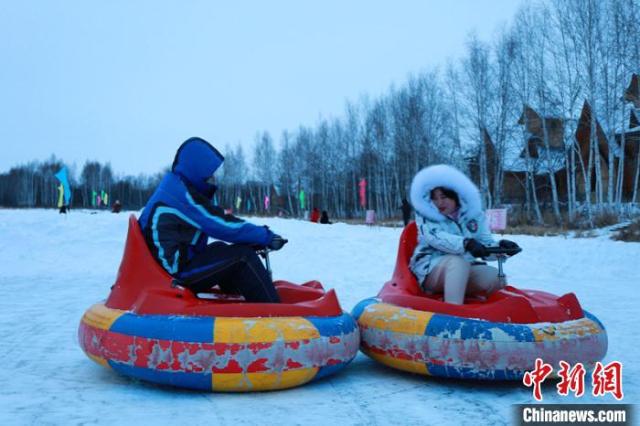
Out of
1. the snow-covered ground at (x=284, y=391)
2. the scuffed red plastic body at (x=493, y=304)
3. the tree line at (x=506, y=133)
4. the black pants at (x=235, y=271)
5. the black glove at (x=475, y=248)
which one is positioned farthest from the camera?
the tree line at (x=506, y=133)

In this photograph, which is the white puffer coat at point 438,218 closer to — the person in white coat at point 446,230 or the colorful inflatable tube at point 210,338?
the person in white coat at point 446,230

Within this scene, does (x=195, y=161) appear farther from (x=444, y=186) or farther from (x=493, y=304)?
(x=493, y=304)

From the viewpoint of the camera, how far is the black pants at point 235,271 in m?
4.10

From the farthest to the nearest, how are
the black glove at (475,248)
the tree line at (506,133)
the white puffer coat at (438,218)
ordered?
the tree line at (506,133)
the white puffer coat at (438,218)
the black glove at (475,248)

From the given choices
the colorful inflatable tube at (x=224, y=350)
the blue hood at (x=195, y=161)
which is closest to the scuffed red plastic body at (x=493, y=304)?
the colorful inflatable tube at (x=224, y=350)

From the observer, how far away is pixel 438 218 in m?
4.64

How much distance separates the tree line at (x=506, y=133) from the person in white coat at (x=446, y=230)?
17.5 metres

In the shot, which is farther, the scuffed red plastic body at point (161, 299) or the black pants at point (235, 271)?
the black pants at point (235, 271)

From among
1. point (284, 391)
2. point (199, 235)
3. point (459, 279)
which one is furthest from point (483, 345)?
point (199, 235)

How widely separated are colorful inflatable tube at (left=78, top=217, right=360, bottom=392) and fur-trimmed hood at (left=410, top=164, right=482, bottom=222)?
1092 millimetres

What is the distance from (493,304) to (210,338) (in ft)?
5.76

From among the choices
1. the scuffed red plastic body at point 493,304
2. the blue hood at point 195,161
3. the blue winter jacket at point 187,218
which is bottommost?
the scuffed red plastic body at point 493,304

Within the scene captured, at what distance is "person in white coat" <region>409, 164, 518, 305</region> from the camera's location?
14.6 feet

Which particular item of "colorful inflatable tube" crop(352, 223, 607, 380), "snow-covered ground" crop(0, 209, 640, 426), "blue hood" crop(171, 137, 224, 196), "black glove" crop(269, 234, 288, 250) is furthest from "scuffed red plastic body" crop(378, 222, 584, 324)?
"blue hood" crop(171, 137, 224, 196)
